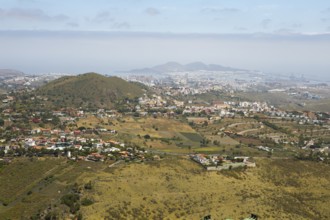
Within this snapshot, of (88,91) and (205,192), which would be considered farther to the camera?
(88,91)

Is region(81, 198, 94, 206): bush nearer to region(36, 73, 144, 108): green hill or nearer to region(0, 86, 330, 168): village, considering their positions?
region(0, 86, 330, 168): village

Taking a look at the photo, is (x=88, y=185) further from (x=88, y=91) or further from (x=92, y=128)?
(x=88, y=91)

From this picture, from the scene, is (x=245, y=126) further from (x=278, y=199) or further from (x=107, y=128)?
(x=278, y=199)

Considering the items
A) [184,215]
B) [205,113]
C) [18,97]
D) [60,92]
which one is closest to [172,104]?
[205,113]

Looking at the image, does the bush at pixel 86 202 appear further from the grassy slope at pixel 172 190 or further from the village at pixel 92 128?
the village at pixel 92 128

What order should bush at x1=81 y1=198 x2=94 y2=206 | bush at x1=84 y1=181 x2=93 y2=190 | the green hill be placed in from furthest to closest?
1. the green hill
2. bush at x1=84 y1=181 x2=93 y2=190
3. bush at x1=81 y1=198 x2=94 y2=206

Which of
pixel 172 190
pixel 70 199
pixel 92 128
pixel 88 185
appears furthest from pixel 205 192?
pixel 92 128

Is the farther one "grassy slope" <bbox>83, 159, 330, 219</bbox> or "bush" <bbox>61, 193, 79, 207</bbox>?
"grassy slope" <bbox>83, 159, 330, 219</bbox>

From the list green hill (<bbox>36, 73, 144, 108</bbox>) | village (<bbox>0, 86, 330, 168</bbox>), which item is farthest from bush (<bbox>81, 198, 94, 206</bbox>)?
green hill (<bbox>36, 73, 144, 108</bbox>)

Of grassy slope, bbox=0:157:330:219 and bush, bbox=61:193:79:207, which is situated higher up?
bush, bbox=61:193:79:207
